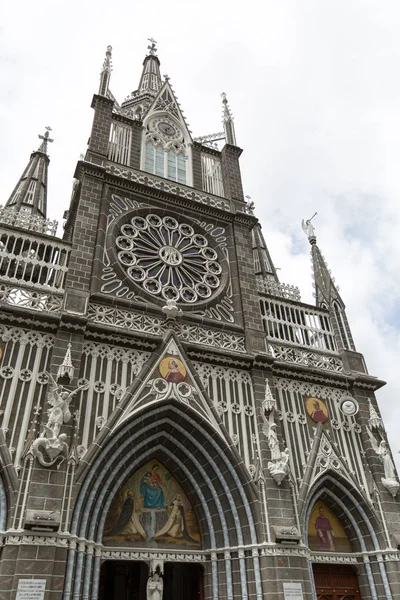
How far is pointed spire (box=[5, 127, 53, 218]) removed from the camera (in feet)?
71.8

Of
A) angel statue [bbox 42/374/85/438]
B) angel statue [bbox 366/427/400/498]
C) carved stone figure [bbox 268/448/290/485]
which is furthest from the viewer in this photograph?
angel statue [bbox 366/427/400/498]

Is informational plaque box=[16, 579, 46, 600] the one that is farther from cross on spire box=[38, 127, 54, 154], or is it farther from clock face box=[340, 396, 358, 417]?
cross on spire box=[38, 127, 54, 154]

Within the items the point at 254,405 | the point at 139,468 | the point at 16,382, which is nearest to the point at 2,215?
the point at 16,382

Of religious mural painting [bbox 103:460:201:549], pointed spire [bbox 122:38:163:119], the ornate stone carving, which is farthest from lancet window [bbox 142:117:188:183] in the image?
religious mural painting [bbox 103:460:201:549]

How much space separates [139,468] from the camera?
12.2 m

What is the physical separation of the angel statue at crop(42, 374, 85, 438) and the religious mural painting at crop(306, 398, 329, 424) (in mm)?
7071

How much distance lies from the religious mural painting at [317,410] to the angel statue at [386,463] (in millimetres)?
1406

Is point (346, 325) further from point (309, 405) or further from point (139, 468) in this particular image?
point (139, 468)

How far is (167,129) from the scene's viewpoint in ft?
65.2

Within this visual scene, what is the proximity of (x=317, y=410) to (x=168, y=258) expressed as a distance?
22.1ft

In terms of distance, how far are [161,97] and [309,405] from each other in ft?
47.4

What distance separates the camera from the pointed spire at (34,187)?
71.8 ft

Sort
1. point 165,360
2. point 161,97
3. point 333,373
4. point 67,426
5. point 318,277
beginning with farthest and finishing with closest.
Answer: point 161,97 → point 318,277 → point 333,373 → point 165,360 → point 67,426

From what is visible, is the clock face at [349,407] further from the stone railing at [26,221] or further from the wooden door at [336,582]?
the stone railing at [26,221]
